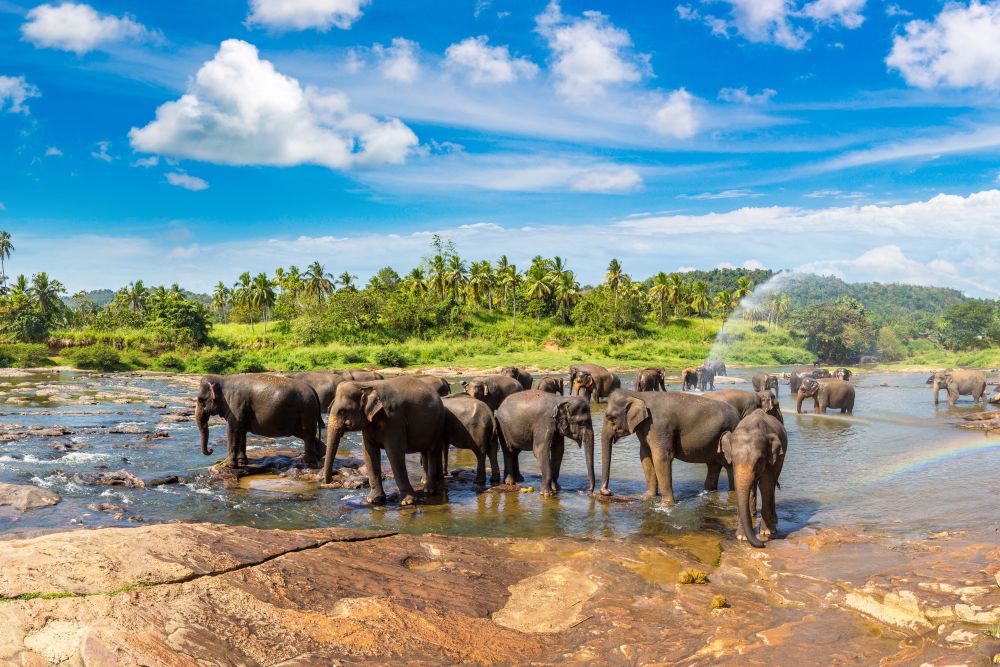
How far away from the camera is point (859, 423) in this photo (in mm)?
26688

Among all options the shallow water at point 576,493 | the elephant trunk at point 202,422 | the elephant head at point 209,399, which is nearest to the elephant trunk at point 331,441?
the shallow water at point 576,493

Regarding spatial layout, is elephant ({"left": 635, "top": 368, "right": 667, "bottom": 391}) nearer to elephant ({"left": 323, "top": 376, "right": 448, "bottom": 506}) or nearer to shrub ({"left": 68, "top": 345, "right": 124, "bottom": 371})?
elephant ({"left": 323, "top": 376, "right": 448, "bottom": 506})

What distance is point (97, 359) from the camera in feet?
208

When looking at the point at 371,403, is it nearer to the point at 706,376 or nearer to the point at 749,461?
the point at 749,461

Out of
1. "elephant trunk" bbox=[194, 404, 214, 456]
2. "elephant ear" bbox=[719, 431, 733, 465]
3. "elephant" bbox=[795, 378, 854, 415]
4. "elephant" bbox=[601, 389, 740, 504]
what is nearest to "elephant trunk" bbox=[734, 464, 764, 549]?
"elephant ear" bbox=[719, 431, 733, 465]

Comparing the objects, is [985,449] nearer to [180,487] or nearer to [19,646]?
[180,487]

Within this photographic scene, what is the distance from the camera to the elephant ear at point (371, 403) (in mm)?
13570

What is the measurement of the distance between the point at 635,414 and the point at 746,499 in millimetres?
3313

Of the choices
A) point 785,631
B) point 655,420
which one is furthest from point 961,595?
point 655,420

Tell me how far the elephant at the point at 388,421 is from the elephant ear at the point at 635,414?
12.7 feet

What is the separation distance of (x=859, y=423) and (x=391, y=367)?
48.1m

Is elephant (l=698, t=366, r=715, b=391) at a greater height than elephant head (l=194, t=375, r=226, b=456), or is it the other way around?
elephant head (l=194, t=375, r=226, b=456)

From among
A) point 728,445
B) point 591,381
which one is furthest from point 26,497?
point 591,381

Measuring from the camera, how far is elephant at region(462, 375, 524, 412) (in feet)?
64.7
